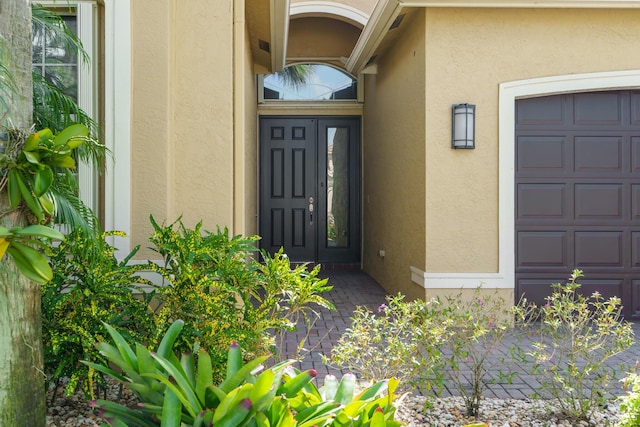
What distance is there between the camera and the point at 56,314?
325 cm

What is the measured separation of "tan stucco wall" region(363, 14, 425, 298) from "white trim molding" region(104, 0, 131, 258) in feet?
10.7

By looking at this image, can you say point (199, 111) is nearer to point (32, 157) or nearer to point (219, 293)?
point (219, 293)

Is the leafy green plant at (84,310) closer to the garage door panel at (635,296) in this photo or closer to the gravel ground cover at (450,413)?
the gravel ground cover at (450,413)

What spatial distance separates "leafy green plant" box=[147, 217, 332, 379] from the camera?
131 inches

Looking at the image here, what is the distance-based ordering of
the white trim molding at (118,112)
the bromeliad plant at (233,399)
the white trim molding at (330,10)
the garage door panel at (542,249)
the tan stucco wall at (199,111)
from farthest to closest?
the white trim molding at (330,10), the garage door panel at (542,249), the tan stucco wall at (199,111), the white trim molding at (118,112), the bromeliad plant at (233,399)

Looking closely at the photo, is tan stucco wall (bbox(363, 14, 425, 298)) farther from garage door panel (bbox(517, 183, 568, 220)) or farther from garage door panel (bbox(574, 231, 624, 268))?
garage door panel (bbox(574, 231, 624, 268))

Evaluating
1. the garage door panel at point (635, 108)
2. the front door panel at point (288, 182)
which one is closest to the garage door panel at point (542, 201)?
the garage door panel at point (635, 108)

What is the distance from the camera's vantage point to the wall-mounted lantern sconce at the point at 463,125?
593cm

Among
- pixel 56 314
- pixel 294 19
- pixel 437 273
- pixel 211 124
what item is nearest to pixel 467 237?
pixel 437 273

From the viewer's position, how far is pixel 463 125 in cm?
593

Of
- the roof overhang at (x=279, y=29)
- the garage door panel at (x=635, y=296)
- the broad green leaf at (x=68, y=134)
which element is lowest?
the garage door panel at (x=635, y=296)

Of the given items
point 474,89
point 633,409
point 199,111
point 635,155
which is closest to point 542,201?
point 635,155

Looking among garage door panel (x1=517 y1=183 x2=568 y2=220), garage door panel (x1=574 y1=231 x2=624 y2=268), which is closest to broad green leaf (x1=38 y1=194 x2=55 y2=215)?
garage door panel (x1=517 y1=183 x2=568 y2=220)

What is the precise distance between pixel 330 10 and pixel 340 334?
248 inches
